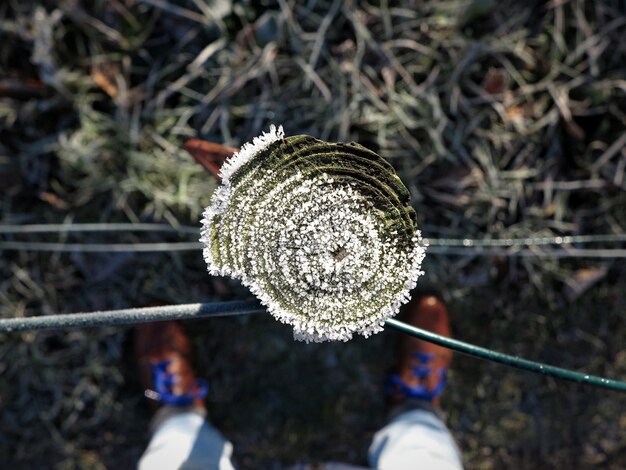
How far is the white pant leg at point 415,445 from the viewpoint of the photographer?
55.8 inches

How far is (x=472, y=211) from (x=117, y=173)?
85 cm

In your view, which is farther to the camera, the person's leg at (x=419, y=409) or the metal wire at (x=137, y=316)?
the person's leg at (x=419, y=409)

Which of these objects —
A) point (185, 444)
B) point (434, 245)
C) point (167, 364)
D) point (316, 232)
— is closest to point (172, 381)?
point (167, 364)

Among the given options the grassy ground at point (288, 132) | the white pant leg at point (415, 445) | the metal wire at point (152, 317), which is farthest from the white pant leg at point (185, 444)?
the metal wire at point (152, 317)

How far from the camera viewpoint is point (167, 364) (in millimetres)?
1562

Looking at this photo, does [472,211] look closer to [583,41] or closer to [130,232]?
[583,41]

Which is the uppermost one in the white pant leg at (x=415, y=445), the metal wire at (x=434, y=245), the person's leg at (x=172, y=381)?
the metal wire at (x=434, y=245)

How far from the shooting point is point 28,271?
1.47m

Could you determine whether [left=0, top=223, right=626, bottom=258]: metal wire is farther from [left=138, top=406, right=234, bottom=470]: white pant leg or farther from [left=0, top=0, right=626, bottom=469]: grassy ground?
[left=138, top=406, right=234, bottom=470]: white pant leg

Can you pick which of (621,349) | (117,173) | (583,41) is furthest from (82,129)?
(621,349)

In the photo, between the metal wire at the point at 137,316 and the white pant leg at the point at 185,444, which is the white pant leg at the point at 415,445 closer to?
the white pant leg at the point at 185,444

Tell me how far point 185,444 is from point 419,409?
609 millimetres

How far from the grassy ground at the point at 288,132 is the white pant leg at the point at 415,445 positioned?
0.67ft

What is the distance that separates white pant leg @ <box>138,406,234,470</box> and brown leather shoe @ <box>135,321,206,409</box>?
4 cm
